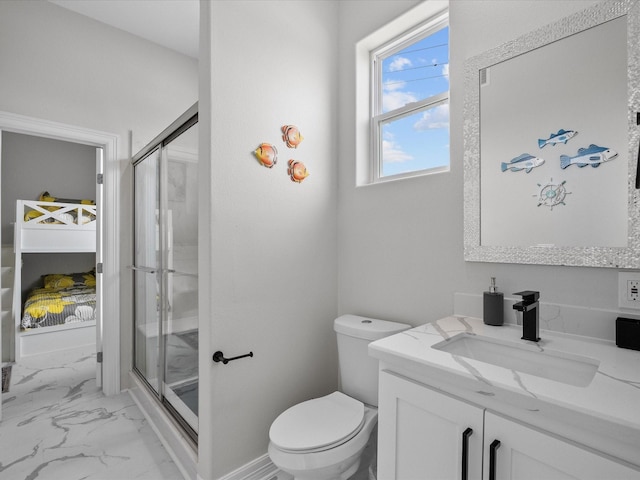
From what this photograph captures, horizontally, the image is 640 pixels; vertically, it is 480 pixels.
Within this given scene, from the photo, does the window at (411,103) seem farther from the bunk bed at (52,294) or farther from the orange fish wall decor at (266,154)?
the bunk bed at (52,294)

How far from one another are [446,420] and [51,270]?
575 cm

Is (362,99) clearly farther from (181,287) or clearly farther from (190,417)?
(190,417)

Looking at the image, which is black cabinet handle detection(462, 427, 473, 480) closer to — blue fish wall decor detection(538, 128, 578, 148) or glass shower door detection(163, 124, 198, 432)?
blue fish wall decor detection(538, 128, 578, 148)

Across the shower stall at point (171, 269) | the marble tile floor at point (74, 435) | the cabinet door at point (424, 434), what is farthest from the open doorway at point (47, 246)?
the cabinet door at point (424, 434)

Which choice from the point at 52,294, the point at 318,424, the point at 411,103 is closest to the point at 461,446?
the point at 318,424

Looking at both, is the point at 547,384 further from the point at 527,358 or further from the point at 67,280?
the point at 67,280

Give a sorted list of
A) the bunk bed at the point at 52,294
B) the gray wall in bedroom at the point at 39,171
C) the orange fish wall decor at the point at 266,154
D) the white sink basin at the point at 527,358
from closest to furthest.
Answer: the white sink basin at the point at 527,358
the orange fish wall decor at the point at 266,154
the bunk bed at the point at 52,294
the gray wall in bedroom at the point at 39,171

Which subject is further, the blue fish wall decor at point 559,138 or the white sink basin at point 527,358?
the blue fish wall decor at point 559,138

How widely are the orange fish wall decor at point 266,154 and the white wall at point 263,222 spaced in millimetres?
31

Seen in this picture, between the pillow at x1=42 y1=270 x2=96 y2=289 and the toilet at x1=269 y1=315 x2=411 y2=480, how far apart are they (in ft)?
14.6

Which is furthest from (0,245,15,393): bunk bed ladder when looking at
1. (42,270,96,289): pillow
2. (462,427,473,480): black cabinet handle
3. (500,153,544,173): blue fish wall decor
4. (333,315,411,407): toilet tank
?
(500,153,544,173): blue fish wall decor

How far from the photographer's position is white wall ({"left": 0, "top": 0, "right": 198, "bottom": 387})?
7.30 ft

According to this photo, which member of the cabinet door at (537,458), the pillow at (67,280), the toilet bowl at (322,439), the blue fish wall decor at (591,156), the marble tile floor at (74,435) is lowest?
the marble tile floor at (74,435)

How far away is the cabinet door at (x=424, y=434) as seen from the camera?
0.82 m
